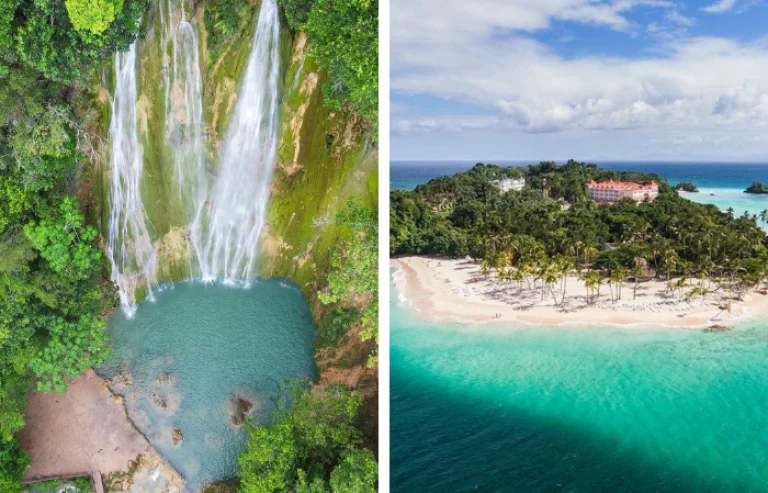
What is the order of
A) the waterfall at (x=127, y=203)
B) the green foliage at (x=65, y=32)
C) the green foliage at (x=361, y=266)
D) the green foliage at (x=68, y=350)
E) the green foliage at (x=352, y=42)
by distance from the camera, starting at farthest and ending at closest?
1. the waterfall at (x=127, y=203)
2. the green foliage at (x=68, y=350)
3. the green foliage at (x=361, y=266)
4. the green foliage at (x=65, y=32)
5. the green foliage at (x=352, y=42)

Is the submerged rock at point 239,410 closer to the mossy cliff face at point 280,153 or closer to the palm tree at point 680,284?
the mossy cliff face at point 280,153

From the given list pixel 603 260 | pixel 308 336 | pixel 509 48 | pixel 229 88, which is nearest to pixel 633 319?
pixel 603 260

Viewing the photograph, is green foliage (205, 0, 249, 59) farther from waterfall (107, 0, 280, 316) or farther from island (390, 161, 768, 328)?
island (390, 161, 768, 328)

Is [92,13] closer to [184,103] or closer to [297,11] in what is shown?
[184,103]

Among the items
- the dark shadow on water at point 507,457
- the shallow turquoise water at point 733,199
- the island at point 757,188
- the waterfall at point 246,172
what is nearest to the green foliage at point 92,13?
the waterfall at point 246,172

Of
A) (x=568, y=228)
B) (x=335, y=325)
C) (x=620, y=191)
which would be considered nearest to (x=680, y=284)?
(x=620, y=191)

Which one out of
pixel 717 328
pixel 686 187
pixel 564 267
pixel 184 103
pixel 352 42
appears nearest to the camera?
pixel 352 42
